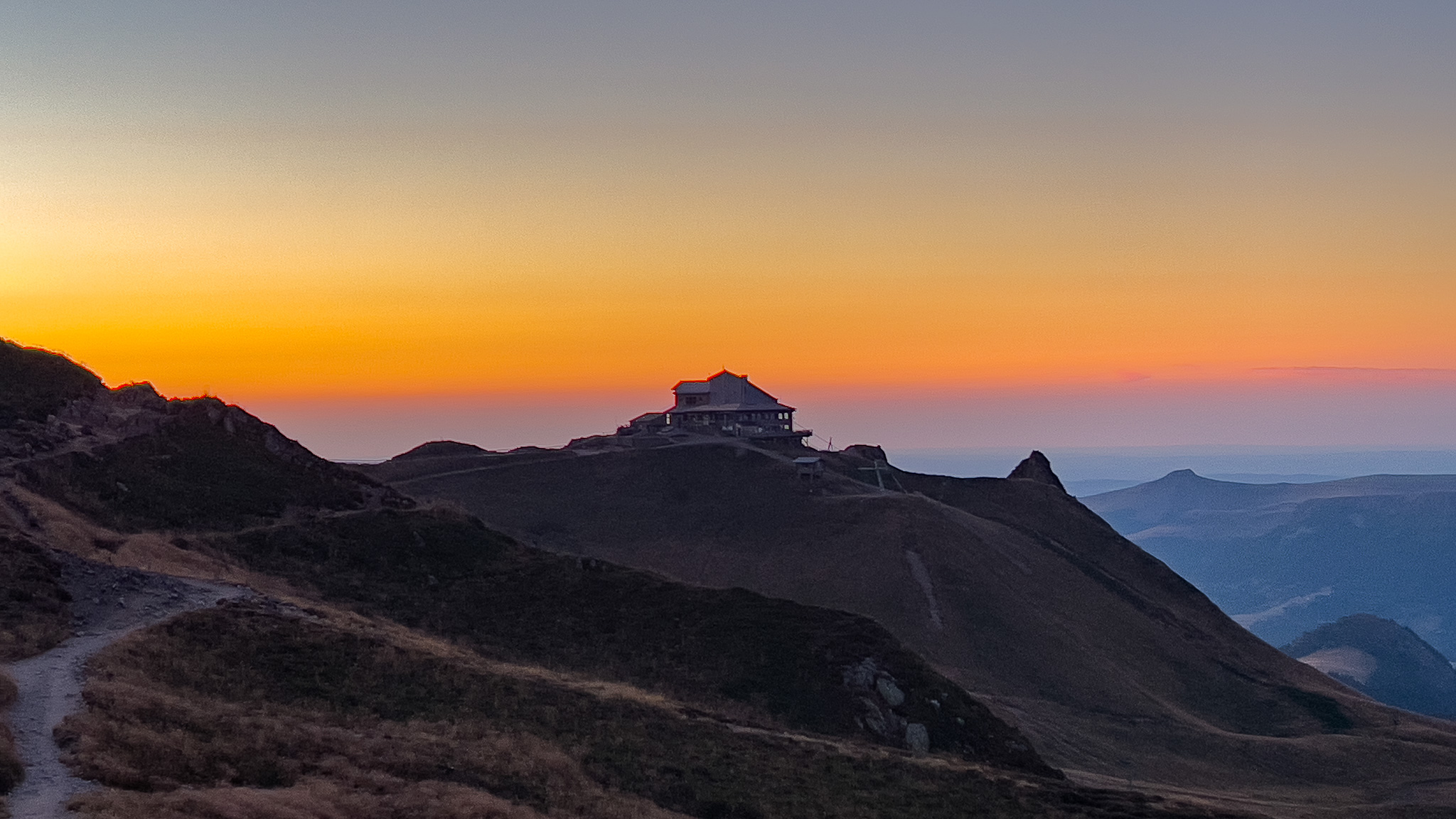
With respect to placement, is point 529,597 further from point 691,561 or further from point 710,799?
point 691,561

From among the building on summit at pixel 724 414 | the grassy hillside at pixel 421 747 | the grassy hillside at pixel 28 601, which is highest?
the building on summit at pixel 724 414

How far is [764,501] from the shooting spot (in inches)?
3883

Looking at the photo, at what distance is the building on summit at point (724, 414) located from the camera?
401 feet

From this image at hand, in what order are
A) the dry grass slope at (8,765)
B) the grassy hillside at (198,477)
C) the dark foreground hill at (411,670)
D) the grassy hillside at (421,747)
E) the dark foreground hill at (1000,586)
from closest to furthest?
the dry grass slope at (8,765), the grassy hillside at (421,747), the dark foreground hill at (411,670), the grassy hillside at (198,477), the dark foreground hill at (1000,586)

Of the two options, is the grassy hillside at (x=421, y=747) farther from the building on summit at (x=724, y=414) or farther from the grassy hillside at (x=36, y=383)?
the building on summit at (x=724, y=414)

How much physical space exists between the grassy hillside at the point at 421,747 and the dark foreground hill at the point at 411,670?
0.10 meters

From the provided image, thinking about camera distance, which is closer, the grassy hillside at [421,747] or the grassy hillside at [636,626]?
the grassy hillside at [421,747]

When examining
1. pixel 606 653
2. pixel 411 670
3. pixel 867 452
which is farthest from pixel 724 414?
pixel 411 670

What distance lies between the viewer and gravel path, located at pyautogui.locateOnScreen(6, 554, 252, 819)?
20500 millimetres

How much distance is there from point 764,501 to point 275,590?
57.1 metres

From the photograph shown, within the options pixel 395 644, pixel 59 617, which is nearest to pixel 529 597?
pixel 395 644

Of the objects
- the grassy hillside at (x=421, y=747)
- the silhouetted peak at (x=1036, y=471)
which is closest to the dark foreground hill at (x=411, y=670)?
the grassy hillside at (x=421, y=747)

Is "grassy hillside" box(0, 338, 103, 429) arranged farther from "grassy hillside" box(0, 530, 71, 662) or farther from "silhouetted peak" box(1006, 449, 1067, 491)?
"silhouetted peak" box(1006, 449, 1067, 491)

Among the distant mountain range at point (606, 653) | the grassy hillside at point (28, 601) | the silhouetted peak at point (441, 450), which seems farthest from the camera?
the silhouetted peak at point (441, 450)
